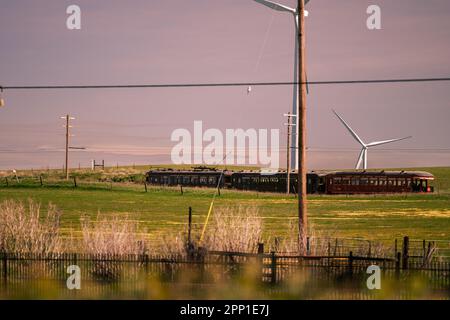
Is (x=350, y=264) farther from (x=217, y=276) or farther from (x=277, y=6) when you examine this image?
(x=277, y=6)

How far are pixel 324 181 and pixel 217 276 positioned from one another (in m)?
56.4

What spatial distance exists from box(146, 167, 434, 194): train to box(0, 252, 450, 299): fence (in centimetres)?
5085

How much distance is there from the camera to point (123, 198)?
6944 cm

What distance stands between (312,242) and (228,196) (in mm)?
45604

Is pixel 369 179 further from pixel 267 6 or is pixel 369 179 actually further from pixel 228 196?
pixel 267 6

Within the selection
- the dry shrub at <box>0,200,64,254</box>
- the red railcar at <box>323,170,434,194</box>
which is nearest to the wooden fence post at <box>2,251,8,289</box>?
the dry shrub at <box>0,200,64,254</box>

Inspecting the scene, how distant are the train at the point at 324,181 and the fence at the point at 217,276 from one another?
167 ft

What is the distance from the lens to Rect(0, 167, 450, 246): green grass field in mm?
47656

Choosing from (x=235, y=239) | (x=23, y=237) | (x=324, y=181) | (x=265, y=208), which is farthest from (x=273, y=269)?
(x=324, y=181)

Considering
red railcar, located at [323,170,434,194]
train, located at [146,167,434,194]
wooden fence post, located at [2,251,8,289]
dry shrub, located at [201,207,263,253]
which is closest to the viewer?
wooden fence post, located at [2,251,8,289]

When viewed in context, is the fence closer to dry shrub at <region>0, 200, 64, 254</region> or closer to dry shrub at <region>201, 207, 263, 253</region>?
dry shrub at <region>201, 207, 263, 253</region>

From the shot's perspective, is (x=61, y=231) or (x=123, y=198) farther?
(x=123, y=198)

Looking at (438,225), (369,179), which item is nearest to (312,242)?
(438,225)

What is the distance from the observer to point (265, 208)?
205 ft
